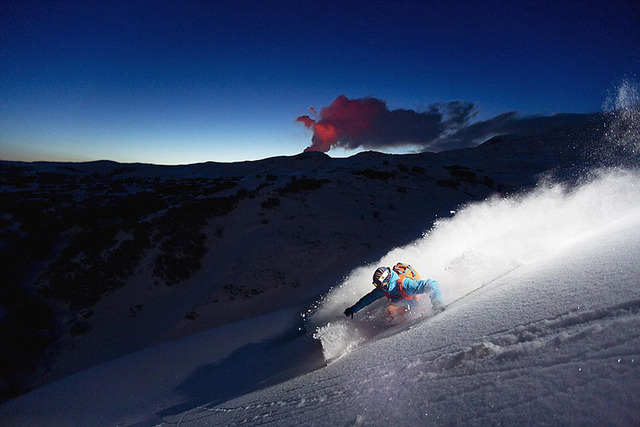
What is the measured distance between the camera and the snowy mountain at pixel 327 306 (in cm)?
146

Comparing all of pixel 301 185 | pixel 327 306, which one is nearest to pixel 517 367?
pixel 327 306

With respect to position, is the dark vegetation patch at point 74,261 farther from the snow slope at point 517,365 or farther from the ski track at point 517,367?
the ski track at point 517,367

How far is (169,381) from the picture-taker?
258 inches

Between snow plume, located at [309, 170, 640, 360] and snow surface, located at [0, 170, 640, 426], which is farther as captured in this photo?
snow plume, located at [309, 170, 640, 360]

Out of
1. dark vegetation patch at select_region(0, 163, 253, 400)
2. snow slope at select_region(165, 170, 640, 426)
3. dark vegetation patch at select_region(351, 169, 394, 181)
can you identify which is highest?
dark vegetation patch at select_region(351, 169, 394, 181)

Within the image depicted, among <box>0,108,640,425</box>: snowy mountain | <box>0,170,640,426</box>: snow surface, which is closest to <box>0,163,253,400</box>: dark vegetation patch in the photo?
<box>0,108,640,425</box>: snowy mountain

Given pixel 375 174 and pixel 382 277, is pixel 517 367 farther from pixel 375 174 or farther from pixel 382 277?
pixel 375 174

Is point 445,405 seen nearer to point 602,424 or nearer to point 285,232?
point 602,424

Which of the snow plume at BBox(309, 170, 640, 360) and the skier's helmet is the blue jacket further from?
the snow plume at BBox(309, 170, 640, 360)

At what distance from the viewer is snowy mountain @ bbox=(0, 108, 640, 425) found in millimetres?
1456

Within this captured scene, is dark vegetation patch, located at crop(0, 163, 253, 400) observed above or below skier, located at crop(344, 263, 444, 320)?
below

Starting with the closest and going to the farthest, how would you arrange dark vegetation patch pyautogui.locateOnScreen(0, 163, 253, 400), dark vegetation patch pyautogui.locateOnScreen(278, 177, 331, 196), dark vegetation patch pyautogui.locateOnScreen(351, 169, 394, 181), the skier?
the skier, dark vegetation patch pyautogui.locateOnScreen(0, 163, 253, 400), dark vegetation patch pyautogui.locateOnScreen(278, 177, 331, 196), dark vegetation patch pyautogui.locateOnScreen(351, 169, 394, 181)

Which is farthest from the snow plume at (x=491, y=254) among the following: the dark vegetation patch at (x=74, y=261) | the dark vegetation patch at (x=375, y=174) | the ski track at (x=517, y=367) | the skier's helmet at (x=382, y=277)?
the dark vegetation patch at (x=375, y=174)

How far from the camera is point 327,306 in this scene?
8219 mm
